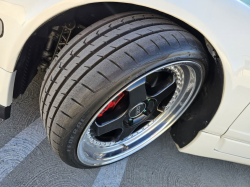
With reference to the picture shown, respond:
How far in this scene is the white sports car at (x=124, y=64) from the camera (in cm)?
85

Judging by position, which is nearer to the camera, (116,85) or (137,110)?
(116,85)

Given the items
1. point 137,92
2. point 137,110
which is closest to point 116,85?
point 137,92

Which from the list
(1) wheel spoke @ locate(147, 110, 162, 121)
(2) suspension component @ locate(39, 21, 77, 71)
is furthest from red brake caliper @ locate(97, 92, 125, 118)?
(2) suspension component @ locate(39, 21, 77, 71)

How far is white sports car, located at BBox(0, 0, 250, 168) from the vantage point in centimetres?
85

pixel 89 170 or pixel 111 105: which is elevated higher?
pixel 111 105

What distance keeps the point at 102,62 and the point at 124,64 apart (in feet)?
0.29

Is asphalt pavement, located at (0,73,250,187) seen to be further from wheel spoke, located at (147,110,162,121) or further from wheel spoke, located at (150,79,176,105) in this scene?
wheel spoke, located at (150,79,176,105)

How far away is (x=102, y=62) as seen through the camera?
85cm

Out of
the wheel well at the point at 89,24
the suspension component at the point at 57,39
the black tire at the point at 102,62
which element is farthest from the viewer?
the suspension component at the point at 57,39

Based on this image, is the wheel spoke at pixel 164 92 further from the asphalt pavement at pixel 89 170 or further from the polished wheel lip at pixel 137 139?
the asphalt pavement at pixel 89 170

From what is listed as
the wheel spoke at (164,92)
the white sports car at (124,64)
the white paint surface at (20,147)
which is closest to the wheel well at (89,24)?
the white sports car at (124,64)

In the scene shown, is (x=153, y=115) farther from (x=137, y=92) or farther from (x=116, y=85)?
(x=116, y=85)

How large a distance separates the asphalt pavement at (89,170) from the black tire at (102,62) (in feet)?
1.12

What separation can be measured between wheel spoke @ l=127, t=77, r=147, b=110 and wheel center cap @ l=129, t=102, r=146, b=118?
0.14ft
